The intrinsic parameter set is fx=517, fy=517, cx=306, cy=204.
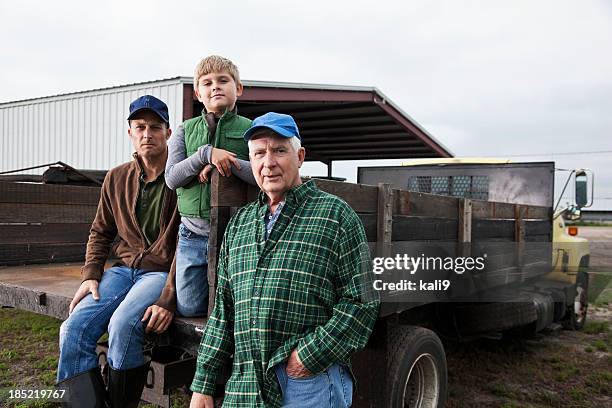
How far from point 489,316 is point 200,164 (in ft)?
8.89

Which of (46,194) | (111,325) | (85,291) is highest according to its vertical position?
(46,194)

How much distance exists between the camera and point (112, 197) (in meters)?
2.58

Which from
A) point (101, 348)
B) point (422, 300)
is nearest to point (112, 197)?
point (101, 348)

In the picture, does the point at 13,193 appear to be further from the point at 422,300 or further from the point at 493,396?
the point at 493,396

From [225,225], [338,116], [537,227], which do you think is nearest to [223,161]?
[225,225]

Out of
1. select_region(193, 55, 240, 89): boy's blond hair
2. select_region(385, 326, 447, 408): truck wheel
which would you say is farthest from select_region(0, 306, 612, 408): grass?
select_region(193, 55, 240, 89): boy's blond hair

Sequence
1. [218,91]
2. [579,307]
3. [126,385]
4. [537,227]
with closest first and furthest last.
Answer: [126,385]
[218,91]
[537,227]
[579,307]

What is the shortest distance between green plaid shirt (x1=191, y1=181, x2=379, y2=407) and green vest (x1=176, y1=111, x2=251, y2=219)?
18.8 inches

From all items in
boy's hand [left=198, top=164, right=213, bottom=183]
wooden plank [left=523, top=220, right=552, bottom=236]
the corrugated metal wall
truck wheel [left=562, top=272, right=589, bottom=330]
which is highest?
the corrugated metal wall

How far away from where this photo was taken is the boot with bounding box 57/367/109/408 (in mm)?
2146

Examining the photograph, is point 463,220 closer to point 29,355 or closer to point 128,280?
point 128,280

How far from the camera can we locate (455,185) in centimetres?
547

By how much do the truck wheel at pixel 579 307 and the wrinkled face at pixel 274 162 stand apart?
568cm

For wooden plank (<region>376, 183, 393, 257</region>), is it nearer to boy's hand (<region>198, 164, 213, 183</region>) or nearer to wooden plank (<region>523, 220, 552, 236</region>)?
boy's hand (<region>198, 164, 213, 183</region>)
